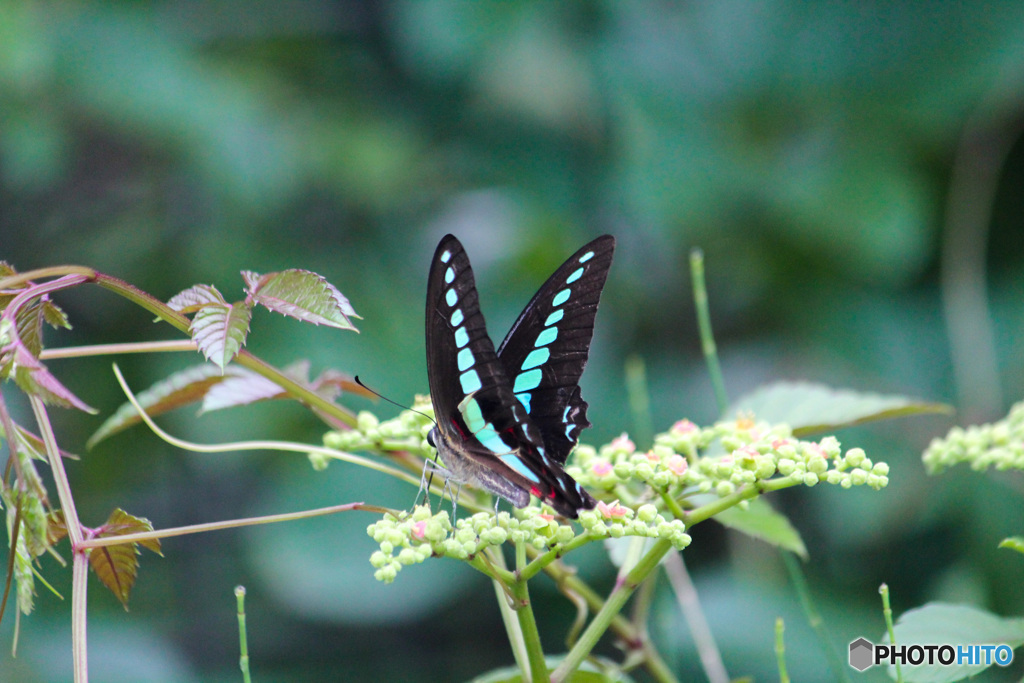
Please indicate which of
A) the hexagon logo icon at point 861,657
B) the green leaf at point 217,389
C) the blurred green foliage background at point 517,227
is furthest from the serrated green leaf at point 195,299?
the blurred green foliage background at point 517,227

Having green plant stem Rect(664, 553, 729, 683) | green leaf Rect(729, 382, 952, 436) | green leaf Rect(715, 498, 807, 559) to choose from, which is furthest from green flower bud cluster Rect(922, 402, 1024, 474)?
green plant stem Rect(664, 553, 729, 683)

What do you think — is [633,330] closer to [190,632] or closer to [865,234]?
[865,234]

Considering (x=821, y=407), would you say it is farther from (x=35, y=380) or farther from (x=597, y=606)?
(x=35, y=380)

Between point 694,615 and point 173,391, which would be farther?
point 694,615

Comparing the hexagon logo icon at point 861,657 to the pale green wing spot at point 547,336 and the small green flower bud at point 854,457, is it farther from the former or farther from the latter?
the pale green wing spot at point 547,336

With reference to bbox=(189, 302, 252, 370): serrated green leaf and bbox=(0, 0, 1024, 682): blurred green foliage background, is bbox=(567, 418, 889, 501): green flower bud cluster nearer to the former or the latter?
bbox=(189, 302, 252, 370): serrated green leaf

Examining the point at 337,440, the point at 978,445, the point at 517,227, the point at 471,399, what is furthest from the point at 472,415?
the point at 517,227

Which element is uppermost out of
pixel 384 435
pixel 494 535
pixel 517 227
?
pixel 517 227
